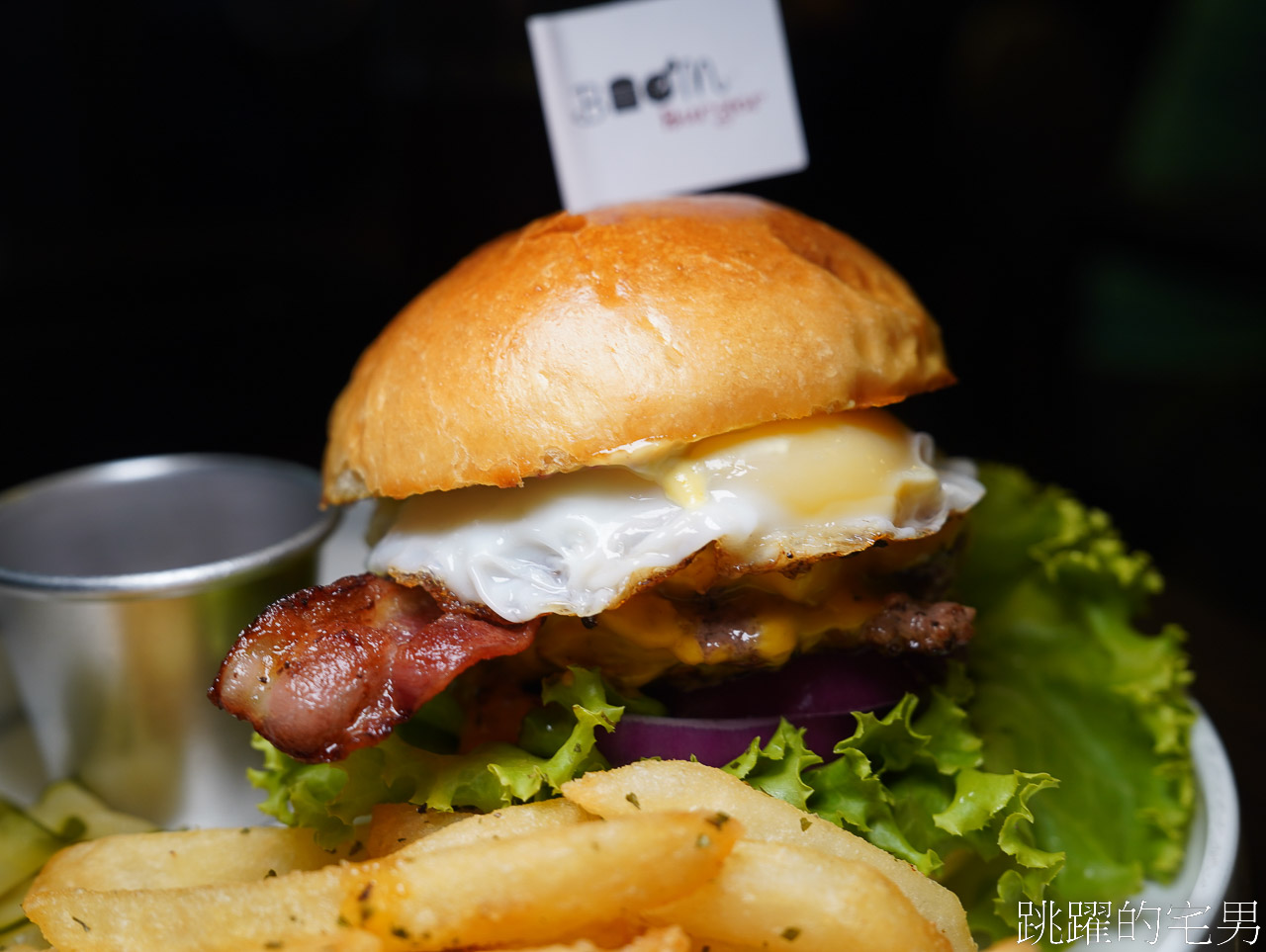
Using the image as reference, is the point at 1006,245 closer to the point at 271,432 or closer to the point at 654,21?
the point at 654,21

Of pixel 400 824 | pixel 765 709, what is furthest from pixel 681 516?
pixel 400 824

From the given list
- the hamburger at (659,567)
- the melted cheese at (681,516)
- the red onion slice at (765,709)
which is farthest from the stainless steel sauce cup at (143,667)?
the red onion slice at (765,709)

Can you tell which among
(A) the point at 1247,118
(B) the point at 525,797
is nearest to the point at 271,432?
(B) the point at 525,797

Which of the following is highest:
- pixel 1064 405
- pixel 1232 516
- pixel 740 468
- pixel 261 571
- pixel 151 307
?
pixel 151 307

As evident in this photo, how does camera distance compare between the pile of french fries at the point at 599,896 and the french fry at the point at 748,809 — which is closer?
the pile of french fries at the point at 599,896

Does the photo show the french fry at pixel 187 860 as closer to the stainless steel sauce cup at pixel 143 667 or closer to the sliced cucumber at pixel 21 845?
the sliced cucumber at pixel 21 845

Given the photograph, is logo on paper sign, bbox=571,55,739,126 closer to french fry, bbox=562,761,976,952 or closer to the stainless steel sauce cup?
the stainless steel sauce cup

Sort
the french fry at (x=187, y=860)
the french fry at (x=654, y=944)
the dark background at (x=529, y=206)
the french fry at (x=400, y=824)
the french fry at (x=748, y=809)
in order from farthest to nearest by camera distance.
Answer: the dark background at (x=529, y=206)
the french fry at (x=187, y=860)
the french fry at (x=400, y=824)
the french fry at (x=748, y=809)
the french fry at (x=654, y=944)
